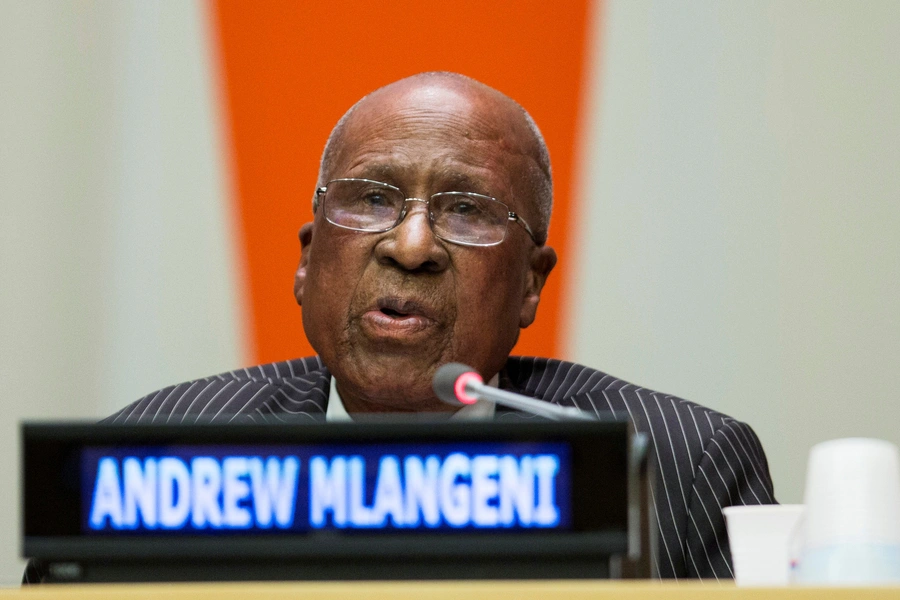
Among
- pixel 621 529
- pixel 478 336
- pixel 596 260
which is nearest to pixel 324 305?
pixel 478 336

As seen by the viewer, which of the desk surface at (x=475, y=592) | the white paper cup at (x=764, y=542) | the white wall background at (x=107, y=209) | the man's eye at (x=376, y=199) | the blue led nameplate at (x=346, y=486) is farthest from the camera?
→ the white wall background at (x=107, y=209)

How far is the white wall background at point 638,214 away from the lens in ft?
8.02

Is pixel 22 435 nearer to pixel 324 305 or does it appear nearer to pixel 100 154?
pixel 324 305

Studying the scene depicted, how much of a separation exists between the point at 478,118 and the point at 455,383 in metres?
0.86

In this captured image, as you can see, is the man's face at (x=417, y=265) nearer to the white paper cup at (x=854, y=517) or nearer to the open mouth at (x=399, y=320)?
the open mouth at (x=399, y=320)

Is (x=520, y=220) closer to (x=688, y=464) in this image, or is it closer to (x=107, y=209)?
(x=688, y=464)

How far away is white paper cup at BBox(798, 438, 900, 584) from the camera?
78cm

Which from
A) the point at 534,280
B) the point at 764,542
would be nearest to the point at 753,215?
the point at 534,280

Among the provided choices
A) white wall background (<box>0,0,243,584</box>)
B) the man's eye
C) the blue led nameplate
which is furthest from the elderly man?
the blue led nameplate

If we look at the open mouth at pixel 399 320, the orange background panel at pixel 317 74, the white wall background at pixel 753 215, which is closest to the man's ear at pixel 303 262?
the open mouth at pixel 399 320

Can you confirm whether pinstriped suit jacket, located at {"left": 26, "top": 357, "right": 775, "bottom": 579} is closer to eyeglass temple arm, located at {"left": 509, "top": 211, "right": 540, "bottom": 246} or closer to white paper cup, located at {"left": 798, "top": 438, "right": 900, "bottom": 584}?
eyeglass temple arm, located at {"left": 509, "top": 211, "right": 540, "bottom": 246}

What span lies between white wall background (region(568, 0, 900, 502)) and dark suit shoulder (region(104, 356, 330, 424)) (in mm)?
782

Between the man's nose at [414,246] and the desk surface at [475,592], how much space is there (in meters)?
1.06

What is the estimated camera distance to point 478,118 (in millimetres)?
1849
